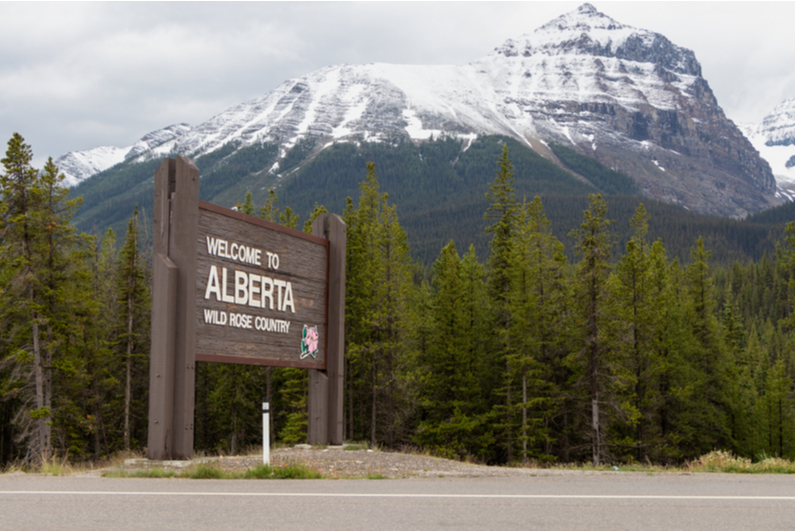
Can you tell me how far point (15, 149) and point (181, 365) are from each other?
1797 cm

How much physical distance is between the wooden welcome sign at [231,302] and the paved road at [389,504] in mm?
2687

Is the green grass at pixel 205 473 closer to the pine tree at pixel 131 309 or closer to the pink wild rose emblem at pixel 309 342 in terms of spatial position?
the pink wild rose emblem at pixel 309 342

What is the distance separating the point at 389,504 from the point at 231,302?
24.5 feet

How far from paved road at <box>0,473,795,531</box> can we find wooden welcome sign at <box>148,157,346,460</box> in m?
2.69

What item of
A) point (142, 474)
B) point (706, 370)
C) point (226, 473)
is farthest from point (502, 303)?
point (142, 474)

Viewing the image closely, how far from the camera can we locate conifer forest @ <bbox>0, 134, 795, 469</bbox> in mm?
31984

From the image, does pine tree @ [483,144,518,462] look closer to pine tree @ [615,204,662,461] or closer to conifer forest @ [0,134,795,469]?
conifer forest @ [0,134,795,469]

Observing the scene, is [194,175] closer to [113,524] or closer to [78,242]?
[113,524]

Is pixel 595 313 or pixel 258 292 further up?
pixel 595 313

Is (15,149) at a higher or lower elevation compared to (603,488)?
higher

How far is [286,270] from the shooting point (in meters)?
15.7

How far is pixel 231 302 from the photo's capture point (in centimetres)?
1379

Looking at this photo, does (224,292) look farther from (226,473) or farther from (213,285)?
(226,473)

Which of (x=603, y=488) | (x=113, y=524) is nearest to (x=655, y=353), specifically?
(x=603, y=488)
